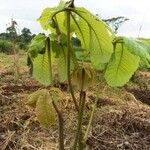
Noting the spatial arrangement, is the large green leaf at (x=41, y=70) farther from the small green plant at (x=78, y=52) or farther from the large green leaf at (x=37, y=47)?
the large green leaf at (x=37, y=47)

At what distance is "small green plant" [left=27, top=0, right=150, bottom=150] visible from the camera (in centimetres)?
163

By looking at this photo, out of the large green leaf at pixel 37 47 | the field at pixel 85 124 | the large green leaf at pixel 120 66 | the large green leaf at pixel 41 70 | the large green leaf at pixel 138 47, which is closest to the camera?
the large green leaf at pixel 138 47

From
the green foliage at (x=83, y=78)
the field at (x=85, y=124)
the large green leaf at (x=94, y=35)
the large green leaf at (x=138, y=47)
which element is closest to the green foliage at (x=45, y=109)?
the green foliage at (x=83, y=78)

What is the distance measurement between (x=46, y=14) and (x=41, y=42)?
165 mm

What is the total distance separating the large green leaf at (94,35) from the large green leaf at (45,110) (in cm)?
22

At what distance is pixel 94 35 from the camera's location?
172 cm

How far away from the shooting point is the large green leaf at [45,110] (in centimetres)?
173

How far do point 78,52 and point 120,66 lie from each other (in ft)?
0.58

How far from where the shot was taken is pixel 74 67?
5.95 feet

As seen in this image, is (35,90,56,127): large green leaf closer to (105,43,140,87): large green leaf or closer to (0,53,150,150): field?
(105,43,140,87): large green leaf

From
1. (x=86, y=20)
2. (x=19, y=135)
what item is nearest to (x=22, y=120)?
(x=19, y=135)

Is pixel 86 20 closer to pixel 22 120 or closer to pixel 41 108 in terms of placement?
pixel 41 108

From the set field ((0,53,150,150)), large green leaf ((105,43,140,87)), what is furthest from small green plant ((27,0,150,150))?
field ((0,53,150,150))

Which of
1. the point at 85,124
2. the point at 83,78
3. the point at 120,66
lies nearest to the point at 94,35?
the point at 83,78
